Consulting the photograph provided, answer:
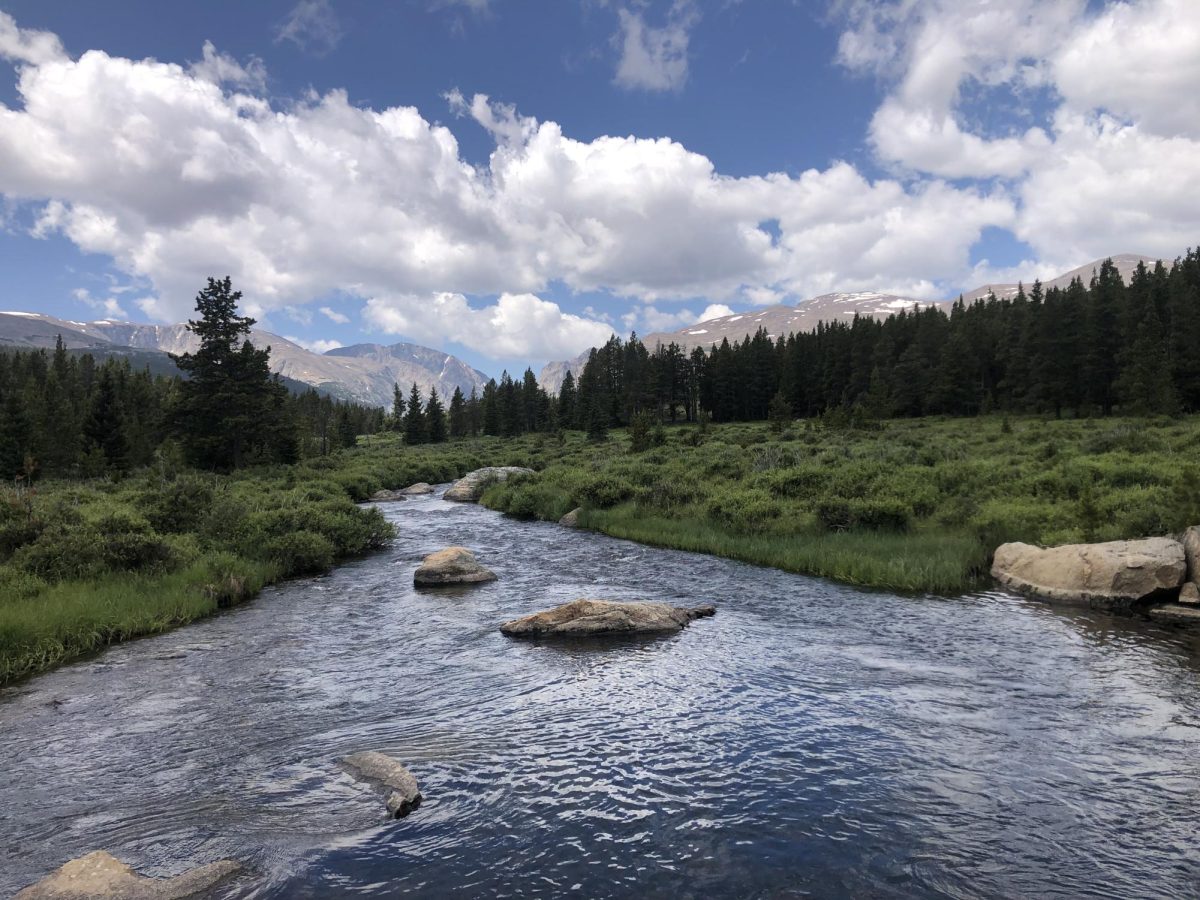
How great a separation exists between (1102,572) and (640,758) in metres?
15.0

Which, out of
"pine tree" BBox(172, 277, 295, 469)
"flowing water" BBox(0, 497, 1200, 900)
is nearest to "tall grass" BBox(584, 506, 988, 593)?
Result: "flowing water" BBox(0, 497, 1200, 900)

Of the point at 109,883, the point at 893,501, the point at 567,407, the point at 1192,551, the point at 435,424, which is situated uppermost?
the point at 567,407

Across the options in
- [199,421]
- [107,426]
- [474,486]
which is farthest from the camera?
[107,426]

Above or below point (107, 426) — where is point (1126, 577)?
below

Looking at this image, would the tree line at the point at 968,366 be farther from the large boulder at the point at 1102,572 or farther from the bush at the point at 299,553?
the bush at the point at 299,553

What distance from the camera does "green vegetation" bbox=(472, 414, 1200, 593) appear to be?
21.1 m

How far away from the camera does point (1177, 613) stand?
616 inches

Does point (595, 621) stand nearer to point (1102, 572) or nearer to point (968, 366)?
point (1102, 572)

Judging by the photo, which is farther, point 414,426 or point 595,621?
point 414,426

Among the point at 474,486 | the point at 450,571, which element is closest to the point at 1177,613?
the point at 450,571

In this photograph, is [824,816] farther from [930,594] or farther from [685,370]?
[685,370]

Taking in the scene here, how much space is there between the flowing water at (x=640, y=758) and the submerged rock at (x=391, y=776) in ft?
0.62

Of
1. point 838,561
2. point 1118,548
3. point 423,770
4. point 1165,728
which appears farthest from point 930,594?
point 423,770

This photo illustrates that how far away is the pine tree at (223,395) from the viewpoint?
5466 cm
